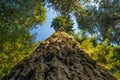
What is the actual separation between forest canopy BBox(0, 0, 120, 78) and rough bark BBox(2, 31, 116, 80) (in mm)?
1983

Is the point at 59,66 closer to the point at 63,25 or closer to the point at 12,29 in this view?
the point at 12,29

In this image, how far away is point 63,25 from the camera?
59.2 feet

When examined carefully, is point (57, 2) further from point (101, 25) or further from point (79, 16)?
point (101, 25)

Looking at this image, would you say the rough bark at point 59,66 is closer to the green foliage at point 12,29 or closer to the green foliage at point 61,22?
the green foliage at point 12,29

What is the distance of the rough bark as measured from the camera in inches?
222

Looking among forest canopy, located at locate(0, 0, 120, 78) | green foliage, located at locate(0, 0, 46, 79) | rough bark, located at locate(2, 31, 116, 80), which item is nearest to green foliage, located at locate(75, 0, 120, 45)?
forest canopy, located at locate(0, 0, 120, 78)

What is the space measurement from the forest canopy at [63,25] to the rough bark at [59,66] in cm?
198

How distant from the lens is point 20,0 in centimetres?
1146

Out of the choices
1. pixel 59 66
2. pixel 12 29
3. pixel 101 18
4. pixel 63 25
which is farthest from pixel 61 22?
pixel 59 66

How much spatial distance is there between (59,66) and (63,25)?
12.3m

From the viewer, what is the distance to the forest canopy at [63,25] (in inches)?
396

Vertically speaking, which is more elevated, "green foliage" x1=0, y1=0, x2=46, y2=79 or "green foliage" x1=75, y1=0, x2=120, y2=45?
"green foliage" x1=75, y1=0, x2=120, y2=45

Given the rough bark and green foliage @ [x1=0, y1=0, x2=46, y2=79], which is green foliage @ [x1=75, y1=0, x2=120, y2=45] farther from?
the rough bark

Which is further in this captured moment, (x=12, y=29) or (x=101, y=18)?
(x=101, y=18)
